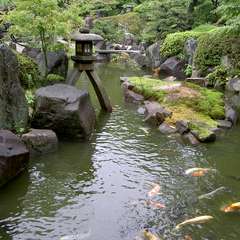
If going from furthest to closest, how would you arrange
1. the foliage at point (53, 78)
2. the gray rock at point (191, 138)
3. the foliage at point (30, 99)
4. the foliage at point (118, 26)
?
the foliage at point (118, 26) < the foliage at point (53, 78) < the foliage at point (30, 99) < the gray rock at point (191, 138)

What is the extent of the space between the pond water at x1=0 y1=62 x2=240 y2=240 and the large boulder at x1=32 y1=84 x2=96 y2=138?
39 cm

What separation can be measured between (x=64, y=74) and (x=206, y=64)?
7024 millimetres

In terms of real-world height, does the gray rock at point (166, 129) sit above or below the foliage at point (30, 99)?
below

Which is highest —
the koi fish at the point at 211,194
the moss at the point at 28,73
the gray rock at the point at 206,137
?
the moss at the point at 28,73

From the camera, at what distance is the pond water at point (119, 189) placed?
24.5ft

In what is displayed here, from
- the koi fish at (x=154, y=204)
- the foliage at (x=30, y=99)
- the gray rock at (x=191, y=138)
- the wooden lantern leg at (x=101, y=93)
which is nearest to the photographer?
the koi fish at (x=154, y=204)

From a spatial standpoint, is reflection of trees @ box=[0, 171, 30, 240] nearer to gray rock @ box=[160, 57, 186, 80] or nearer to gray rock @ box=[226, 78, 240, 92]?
gray rock @ box=[226, 78, 240, 92]

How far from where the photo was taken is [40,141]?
10.7 metres

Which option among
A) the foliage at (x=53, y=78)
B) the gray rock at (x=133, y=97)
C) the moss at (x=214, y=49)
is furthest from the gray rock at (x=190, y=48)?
the foliage at (x=53, y=78)

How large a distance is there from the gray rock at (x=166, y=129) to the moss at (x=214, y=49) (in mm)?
6876

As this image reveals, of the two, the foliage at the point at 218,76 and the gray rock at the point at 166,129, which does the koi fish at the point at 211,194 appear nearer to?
the gray rock at the point at 166,129

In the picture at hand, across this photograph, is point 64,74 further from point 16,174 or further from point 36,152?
point 16,174

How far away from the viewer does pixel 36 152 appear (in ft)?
34.8

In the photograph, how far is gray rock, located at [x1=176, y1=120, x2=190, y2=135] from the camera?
Result: 12469 mm
